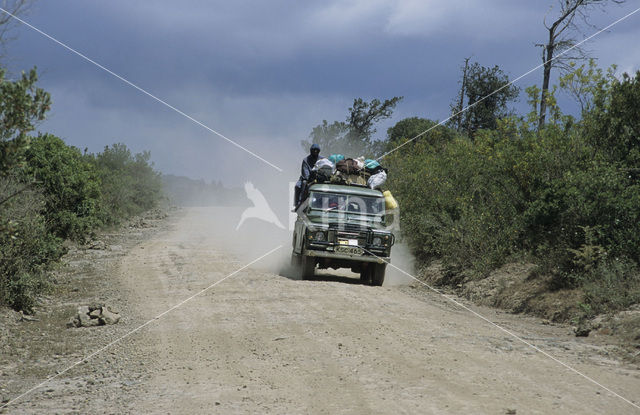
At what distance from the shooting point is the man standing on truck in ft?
55.2

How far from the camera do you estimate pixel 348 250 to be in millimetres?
14281

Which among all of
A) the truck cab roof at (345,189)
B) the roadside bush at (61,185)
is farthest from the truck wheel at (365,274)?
the roadside bush at (61,185)

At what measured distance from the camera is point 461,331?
9828 mm

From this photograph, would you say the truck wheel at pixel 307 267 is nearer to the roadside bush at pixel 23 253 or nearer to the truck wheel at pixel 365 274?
the truck wheel at pixel 365 274

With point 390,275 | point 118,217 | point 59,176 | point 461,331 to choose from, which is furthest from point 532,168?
point 118,217

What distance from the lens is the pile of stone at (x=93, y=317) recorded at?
10.8 meters

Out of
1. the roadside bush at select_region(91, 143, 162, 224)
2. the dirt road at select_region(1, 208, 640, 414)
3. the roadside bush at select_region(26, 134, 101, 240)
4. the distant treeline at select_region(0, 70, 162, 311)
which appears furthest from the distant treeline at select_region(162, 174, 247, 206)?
the dirt road at select_region(1, 208, 640, 414)

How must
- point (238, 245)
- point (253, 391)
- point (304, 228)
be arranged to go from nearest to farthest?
point (253, 391)
point (304, 228)
point (238, 245)

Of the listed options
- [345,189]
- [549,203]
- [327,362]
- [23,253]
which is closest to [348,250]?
[345,189]

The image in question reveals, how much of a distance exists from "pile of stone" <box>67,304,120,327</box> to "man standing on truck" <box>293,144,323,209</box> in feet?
22.3

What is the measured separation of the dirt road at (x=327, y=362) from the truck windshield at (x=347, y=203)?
2.63 m

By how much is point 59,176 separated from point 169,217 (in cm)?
1694

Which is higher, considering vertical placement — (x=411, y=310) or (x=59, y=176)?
(x=59, y=176)

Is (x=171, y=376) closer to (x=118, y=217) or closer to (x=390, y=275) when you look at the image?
(x=390, y=275)
